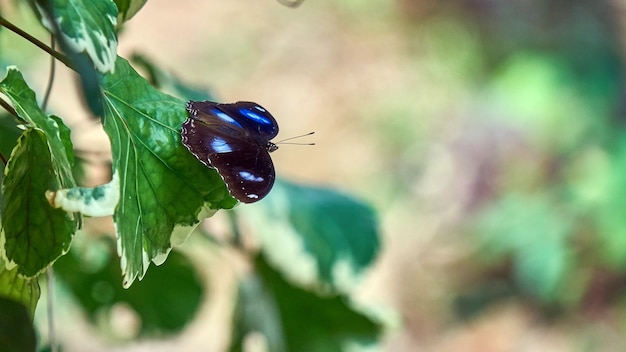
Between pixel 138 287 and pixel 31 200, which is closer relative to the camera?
pixel 31 200

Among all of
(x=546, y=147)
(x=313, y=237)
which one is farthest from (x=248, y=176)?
(x=546, y=147)

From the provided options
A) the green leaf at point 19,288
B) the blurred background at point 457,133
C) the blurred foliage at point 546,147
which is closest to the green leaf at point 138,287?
the green leaf at point 19,288

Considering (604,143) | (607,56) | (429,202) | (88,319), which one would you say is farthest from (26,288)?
(607,56)

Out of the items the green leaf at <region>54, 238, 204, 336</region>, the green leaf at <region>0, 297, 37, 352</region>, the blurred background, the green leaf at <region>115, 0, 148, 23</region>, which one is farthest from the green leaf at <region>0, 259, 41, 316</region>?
the blurred background

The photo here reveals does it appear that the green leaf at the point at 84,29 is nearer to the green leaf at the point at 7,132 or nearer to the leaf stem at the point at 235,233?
the green leaf at the point at 7,132

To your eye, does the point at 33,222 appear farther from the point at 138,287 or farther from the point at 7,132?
the point at 138,287

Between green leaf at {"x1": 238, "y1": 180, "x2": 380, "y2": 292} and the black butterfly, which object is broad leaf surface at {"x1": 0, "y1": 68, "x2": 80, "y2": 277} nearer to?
the black butterfly

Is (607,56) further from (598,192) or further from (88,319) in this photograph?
(88,319)
